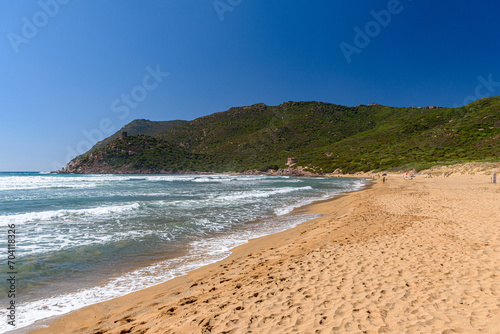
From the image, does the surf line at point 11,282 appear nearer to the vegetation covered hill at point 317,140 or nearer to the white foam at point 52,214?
the white foam at point 52,214

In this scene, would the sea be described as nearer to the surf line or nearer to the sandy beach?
the surf line

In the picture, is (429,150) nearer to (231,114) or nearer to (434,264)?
(434,264)

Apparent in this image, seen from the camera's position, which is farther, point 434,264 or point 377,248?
point 377,248

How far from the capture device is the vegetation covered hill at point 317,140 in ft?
243

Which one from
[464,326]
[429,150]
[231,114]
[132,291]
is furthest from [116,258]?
[231,114]

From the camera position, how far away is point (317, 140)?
124m

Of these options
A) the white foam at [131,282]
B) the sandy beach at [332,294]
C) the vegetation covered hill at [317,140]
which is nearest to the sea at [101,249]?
the white foam at [131,282]

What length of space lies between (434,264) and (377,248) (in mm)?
1579

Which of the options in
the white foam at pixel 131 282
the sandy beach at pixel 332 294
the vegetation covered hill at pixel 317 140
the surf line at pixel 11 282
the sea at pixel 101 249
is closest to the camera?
the sandy beach at pixel 332 294

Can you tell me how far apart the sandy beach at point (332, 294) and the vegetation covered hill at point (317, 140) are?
62.0 meters

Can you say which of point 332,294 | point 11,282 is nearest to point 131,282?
point 11,282

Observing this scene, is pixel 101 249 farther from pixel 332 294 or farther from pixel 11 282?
pixel 332 294

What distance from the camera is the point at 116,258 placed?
8.06 meters

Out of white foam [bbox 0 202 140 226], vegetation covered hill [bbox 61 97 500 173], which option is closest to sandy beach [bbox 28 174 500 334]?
white foam [bbox 0 202 140 226]
